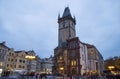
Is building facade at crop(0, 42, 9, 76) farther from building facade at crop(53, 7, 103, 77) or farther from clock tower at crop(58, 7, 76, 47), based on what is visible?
clock tower at crop(58, 7, 76, 47)

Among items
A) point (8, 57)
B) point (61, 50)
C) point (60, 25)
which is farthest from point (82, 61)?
point (8, 57)

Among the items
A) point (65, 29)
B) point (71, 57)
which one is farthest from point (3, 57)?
point (65, 29)

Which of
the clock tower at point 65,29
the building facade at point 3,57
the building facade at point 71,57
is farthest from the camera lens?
the clock tower at point 65,29

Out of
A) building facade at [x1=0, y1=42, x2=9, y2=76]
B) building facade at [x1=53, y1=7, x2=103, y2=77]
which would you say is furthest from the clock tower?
building facade at [x1=0, y1=42, x2=9, y2=76]

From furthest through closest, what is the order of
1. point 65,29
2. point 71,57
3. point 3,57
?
point 65,29
point 71,57
point 3,57

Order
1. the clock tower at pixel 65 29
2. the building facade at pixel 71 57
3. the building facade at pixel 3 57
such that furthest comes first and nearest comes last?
the clock tower at pixel 65 29 < the building facade at pixel 71 57 < the building facade at pixel 3 57

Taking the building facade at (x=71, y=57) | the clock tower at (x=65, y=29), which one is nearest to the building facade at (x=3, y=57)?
the building facade at (x=71, y=57)

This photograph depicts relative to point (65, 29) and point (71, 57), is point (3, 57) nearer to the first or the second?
point (71, 57)

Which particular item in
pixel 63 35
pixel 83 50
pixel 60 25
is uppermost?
pixel 60 25

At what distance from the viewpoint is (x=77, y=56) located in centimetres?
6200

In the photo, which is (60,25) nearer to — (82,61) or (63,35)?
(63,35)

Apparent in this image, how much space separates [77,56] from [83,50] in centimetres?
624

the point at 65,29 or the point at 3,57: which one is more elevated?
the point at 65,29

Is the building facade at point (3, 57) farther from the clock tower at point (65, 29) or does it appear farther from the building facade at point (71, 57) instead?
the clock tower at point (65, 29)
